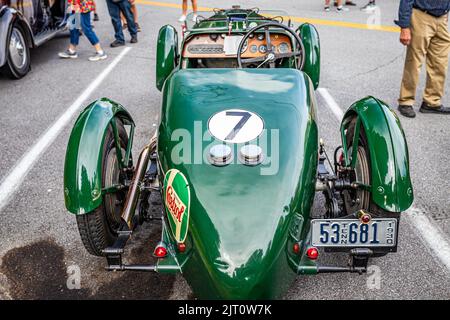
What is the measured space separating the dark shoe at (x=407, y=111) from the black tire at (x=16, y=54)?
5.40m

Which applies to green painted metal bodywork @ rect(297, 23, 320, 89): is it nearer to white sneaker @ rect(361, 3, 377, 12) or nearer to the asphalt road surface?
the asphalt road surface

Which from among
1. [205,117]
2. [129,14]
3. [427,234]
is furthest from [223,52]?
[129,14]

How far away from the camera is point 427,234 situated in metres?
3.31

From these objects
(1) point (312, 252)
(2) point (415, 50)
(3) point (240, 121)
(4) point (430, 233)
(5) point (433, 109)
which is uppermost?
(3) point (240, 121)

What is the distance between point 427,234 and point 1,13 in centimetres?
611

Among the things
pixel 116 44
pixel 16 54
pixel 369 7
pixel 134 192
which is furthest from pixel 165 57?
pixel 369 7

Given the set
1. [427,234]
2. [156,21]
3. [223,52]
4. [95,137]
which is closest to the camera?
[95,137]

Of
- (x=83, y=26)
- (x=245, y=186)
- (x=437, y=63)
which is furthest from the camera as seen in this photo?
(x=83, y=26)

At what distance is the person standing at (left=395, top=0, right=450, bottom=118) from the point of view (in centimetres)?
496

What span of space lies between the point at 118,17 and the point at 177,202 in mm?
6633

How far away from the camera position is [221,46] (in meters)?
4.53

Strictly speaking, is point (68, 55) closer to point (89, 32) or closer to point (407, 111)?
point (89, 32)

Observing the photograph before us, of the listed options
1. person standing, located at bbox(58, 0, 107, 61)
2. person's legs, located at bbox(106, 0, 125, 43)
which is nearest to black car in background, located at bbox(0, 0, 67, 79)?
person standing, located at bbox(58, 0, 107, 61)
